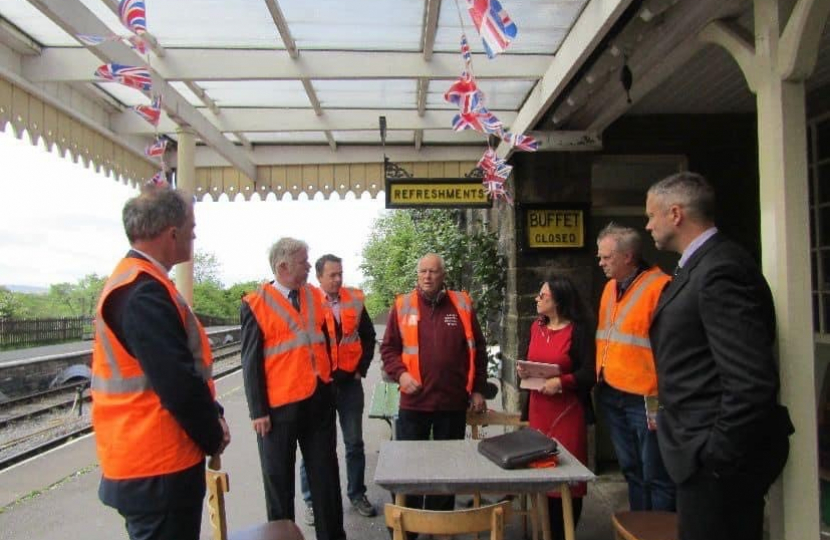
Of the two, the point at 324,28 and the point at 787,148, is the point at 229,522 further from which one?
the point at 787,148

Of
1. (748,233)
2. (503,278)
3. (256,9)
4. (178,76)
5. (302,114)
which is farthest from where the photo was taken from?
(503,278)

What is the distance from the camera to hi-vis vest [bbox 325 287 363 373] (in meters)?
4.31

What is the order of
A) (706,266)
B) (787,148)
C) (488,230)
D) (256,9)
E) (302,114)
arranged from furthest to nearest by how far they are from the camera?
1. (488,230)
2. (302,114)
3. (256,9)
4. (787,148)
5. (706,266)

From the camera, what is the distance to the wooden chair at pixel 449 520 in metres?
2.08

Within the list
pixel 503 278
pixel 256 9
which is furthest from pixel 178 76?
pixel 503 278

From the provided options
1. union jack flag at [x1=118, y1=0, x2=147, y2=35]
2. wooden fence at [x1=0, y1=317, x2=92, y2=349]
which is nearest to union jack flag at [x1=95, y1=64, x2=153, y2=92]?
union jack flag at [x1=118, y1=0, x2=147, y2=35]

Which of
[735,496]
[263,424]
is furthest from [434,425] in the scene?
[735,496]

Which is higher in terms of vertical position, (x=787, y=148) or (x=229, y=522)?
(x=787, y=148)

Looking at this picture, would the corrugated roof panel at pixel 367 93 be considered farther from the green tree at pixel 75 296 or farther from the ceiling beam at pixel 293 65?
the green tree at pixel 75 296

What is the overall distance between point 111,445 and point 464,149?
17.5ft

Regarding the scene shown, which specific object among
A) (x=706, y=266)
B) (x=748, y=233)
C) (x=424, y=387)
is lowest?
(x=424, y=387)

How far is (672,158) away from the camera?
5.28m

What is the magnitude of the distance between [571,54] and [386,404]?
299cm

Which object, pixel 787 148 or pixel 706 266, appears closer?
pixel 706 266
